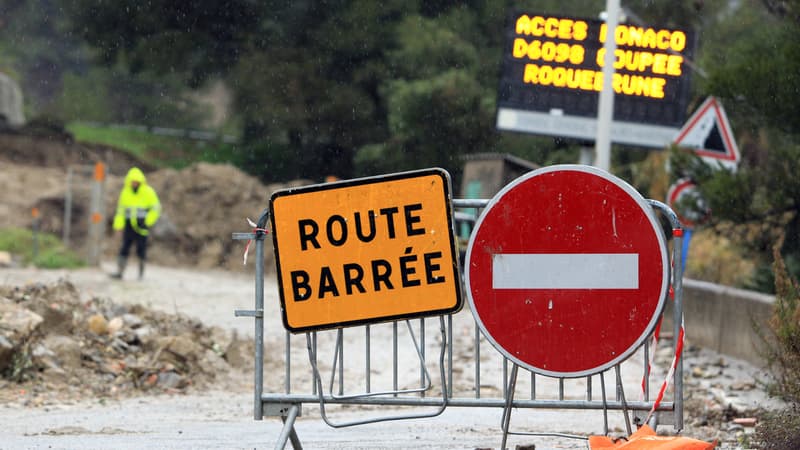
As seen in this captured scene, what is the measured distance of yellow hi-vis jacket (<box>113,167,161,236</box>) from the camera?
72.0ft

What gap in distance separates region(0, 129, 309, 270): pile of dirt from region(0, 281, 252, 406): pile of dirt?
578 inches

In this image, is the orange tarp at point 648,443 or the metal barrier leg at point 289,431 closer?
the orange tarp at point 648,443

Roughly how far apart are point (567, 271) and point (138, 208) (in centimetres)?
1686

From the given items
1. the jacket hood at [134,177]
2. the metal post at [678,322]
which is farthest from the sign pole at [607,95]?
the metal post at [678,322]

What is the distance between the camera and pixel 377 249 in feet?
20.5

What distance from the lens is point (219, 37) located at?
47.1m

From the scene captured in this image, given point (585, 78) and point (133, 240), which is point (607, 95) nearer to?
point (585, 78)

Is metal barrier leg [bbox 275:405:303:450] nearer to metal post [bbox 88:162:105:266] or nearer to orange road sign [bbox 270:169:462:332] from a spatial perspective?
orange road sign [bbox 270:169:462:332]

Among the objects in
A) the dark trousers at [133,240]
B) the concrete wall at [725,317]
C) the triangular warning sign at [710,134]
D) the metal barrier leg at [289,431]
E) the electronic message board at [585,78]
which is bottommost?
the dark trousers at [133,240]

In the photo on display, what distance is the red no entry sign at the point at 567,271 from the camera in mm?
5887

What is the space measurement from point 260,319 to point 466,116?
3548 centimetres

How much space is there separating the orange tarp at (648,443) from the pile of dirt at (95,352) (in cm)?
541

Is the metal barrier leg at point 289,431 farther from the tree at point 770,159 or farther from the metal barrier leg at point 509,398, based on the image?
the tree at point 770,159

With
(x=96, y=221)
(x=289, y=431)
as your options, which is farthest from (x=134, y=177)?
(x=289, y=431)
